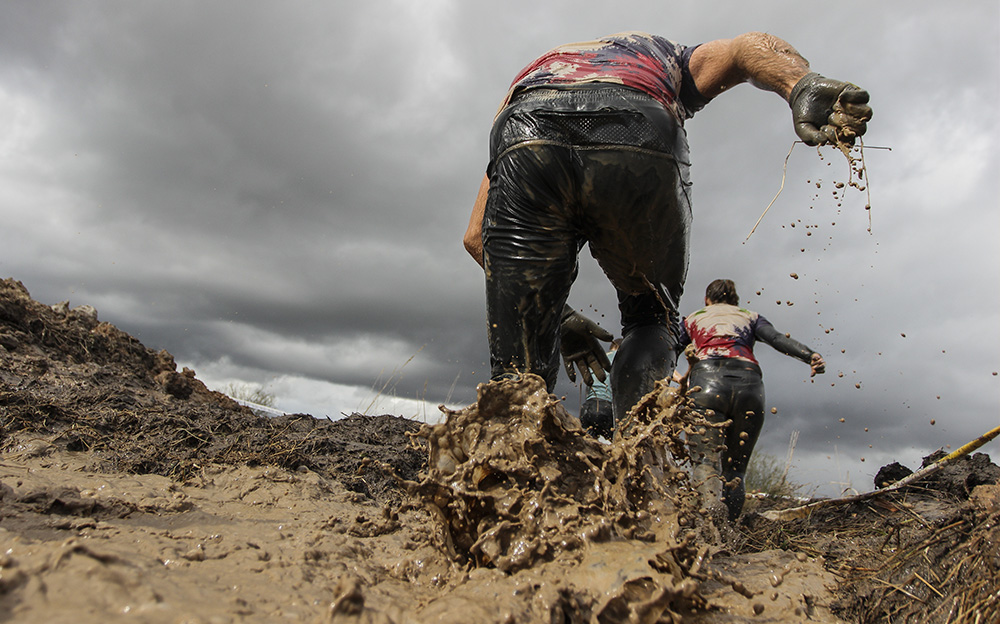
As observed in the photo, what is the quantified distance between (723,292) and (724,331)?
22.9 inches

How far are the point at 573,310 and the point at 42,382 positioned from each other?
4.11 metres

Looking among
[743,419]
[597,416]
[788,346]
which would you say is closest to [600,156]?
[743,419]

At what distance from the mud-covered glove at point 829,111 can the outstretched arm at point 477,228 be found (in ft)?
3.80

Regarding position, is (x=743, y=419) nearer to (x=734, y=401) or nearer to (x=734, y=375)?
(x=734, y=401)

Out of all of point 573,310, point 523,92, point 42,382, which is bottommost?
point 42,382

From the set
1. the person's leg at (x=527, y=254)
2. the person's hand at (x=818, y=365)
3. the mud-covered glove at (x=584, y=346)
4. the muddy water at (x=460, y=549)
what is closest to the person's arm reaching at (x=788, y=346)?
the person's hand at (x=818, y=365)

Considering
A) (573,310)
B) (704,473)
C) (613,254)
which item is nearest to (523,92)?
(613,254)

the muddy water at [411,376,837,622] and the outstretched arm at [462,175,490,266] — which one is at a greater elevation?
the outstretched arm at [462,175,490,266]

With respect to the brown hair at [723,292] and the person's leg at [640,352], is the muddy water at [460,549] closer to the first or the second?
the person's leg at [640,352]

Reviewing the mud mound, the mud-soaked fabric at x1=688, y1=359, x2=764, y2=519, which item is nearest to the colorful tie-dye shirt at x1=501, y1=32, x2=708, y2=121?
the mud mound

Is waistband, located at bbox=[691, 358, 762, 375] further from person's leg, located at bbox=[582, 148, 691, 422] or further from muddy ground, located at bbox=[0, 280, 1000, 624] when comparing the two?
person's leg, located at bbox=[582, 148, 691, 422]

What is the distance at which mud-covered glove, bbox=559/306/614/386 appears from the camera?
274 centimetres

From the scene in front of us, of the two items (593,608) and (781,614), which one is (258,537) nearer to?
(593,608)

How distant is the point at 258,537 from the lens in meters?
1.58
